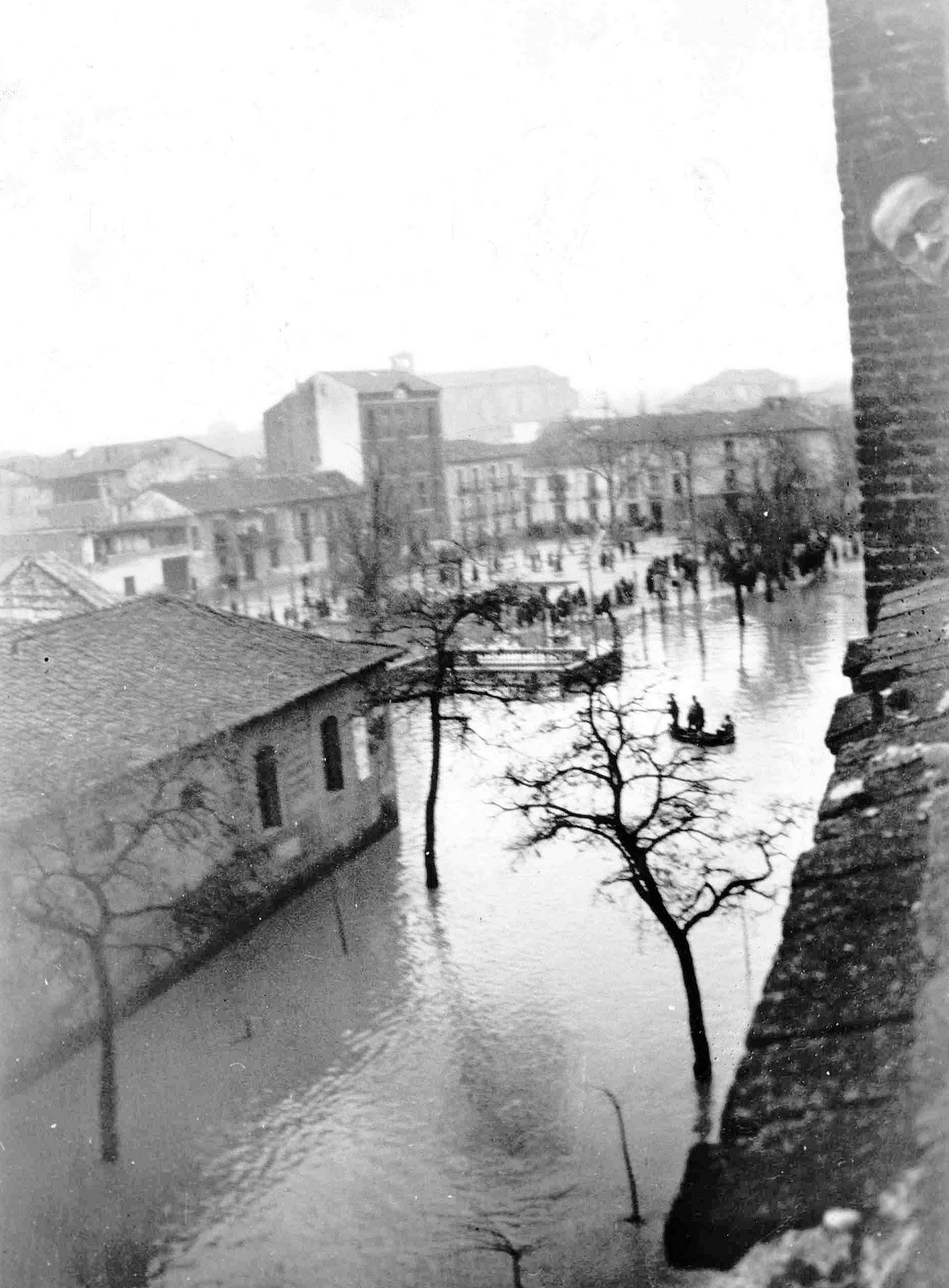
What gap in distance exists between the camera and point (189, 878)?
366 cm

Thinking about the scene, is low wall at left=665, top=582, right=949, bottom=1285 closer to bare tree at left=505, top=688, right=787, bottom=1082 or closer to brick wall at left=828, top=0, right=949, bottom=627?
bare tree at left=505, top=688, right=787, bottom=1082

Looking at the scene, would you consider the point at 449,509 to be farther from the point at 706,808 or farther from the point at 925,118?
the point at 925,118

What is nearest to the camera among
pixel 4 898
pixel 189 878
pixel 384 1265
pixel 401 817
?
pixel 384 1265

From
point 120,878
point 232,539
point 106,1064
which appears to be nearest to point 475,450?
point 232,539

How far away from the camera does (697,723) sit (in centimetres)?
384

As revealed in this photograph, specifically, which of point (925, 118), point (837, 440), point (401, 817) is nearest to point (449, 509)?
point (401, 817)

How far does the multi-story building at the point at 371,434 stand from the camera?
12.6 feet

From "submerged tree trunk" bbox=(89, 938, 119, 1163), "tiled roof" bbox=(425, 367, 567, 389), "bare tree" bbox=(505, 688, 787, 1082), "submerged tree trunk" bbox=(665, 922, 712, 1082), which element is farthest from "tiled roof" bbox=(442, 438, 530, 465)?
"submerged tree trunk" bbox=(89, 938, 119, 1163)

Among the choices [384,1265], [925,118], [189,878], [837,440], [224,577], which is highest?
[925,118]

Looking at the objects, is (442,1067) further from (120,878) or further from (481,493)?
(481,493)

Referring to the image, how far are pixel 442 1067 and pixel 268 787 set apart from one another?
0.95 metres

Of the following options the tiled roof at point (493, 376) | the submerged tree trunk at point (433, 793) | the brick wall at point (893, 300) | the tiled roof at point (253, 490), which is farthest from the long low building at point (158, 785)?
the brick wall at point (893, 300)

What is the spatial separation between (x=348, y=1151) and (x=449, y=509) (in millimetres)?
1822

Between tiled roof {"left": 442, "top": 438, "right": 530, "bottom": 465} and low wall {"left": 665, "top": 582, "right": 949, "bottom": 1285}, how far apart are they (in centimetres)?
181
